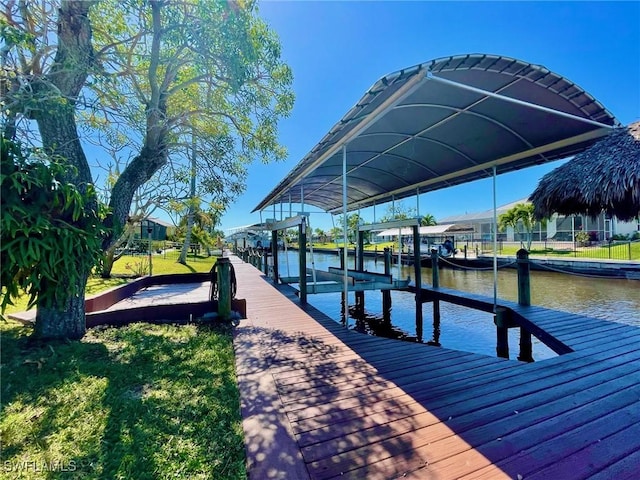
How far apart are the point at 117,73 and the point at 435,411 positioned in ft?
18.0

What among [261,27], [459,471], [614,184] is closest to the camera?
[459,471]

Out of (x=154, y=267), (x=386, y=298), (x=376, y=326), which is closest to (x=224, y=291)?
(x=376, y=326)

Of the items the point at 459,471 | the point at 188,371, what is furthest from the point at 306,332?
the point at 459,471

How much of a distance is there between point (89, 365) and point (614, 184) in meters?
6.15

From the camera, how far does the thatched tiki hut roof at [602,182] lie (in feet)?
11.8

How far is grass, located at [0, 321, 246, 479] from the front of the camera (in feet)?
5.80

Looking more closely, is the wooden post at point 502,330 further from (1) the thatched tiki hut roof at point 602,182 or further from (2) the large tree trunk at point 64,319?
(2) the large tree trunk at point 64,319

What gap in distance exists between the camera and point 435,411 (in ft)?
7.70

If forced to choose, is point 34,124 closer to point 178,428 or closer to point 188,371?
point 188,371

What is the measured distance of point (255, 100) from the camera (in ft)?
16.7

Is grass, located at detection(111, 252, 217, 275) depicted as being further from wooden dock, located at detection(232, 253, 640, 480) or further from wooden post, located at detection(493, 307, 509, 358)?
wooden post, located at detection(493, 307, 509, 358)

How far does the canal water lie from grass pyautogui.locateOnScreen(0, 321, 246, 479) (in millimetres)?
4919

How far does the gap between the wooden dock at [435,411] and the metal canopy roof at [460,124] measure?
2.82 metres

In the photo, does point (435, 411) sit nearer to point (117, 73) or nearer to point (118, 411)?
point (118, 411)
